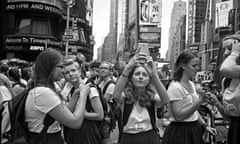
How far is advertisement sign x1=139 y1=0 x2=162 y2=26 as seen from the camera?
26656mm

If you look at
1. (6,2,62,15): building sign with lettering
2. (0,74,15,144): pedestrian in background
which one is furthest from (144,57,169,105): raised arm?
(6,2,62,15): building sign with lettering

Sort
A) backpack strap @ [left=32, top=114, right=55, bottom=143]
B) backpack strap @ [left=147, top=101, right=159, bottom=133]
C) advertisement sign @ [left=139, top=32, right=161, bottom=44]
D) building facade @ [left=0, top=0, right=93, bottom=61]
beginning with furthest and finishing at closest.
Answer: building facade @ [left=0, top=0, right=93, bottom=61] < advertisement sign @ [left=139, top=32, right=161, bottom=44] < backpack strap @ [left=147, top=101, right=159, bottom=133] < backpack strap @ [left=32, top=114, right=55, bottom=143]

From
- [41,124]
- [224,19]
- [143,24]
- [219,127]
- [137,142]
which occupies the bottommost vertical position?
[219,127]

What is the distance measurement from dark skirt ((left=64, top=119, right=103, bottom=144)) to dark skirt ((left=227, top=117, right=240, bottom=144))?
191 centimetres

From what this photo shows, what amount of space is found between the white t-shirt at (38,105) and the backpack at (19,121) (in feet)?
0.13

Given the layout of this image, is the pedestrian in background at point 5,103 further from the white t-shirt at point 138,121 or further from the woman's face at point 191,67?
the woman's face at point 191,67

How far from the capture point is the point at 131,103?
11.7 feet

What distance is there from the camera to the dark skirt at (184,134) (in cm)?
359

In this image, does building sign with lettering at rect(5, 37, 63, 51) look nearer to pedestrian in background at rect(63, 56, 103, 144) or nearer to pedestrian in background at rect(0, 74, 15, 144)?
pedestrian in background at rect(0, 74, 15, 144)

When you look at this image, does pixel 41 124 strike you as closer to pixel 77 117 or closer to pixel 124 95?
pixel 77 117

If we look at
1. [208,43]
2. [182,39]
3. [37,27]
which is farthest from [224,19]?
[182,39]

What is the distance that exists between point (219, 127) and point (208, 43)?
9365 cm

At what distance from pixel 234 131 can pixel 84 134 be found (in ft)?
6.76

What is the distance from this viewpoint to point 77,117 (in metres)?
2.80
